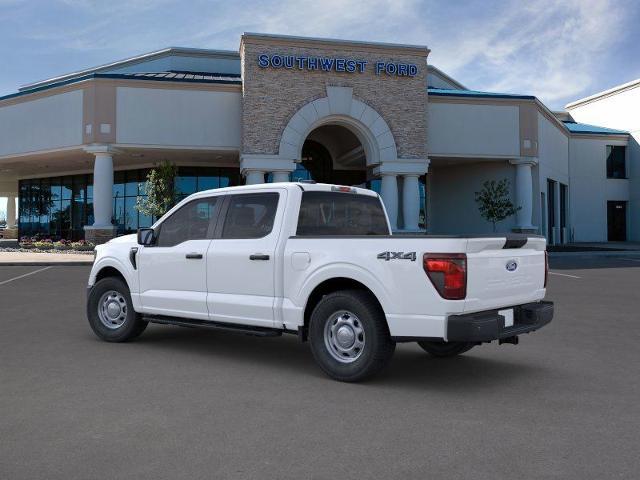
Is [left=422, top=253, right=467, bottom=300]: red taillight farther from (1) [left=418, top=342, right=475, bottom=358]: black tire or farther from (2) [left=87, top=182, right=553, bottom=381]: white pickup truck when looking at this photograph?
(1) [left=418, top=342, right=475, bottom=358]: black tire

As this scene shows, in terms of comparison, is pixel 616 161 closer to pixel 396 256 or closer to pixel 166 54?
pixel 166 54

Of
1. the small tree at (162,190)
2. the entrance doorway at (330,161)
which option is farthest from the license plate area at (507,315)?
the entrance doorway at (330,161)

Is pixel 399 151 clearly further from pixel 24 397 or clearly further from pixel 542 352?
pixel 24 397

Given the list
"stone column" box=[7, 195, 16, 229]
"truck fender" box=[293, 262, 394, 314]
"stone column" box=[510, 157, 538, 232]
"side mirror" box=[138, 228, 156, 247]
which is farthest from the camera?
"stone column" box=[7, 195, 16, 229]

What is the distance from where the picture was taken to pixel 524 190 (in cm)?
3266

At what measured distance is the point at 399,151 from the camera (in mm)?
29688

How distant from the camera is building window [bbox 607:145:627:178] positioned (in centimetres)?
4378

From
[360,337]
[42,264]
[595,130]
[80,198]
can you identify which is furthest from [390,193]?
[360,337]

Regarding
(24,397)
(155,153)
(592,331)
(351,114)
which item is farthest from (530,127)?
(24,397)

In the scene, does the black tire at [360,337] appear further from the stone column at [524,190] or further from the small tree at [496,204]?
the stone column at [524,190]

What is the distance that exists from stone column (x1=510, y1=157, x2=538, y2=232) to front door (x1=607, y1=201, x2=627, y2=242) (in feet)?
48.7

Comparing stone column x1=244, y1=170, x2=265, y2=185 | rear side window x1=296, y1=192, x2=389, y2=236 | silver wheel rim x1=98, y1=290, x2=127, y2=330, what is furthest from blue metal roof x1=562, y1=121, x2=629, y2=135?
silver wheel rim x1=98, y1=290, x2=127, y2=330

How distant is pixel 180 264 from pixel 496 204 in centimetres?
2677

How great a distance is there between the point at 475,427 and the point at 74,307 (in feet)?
28.9
